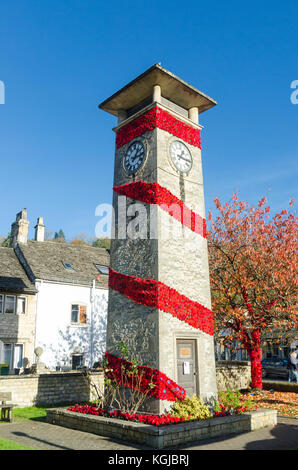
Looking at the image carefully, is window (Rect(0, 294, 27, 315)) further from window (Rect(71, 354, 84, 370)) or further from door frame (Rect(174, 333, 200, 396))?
door frame (Rect(174, 333, 200, 396))

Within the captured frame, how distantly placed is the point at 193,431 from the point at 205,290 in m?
4.86

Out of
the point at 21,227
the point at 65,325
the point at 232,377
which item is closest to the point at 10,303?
the point at 65,325

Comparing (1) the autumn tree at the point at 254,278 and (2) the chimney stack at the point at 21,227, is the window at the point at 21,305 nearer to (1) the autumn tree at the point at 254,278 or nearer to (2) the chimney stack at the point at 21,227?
(2) the chimney stack at the point at 21,227

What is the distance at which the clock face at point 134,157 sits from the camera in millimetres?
13625

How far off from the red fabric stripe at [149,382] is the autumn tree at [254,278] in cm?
665

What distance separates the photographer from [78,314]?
25812 mm

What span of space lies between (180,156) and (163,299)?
5398 mm

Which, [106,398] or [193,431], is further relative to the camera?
[106,398]

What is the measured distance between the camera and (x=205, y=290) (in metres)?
13.3

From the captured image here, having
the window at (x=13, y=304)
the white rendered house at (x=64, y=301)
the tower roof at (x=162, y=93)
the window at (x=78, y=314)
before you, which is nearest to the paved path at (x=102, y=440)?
the tower roof at (x=162, y=93)

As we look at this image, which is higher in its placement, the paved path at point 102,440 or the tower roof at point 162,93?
the tower roof at point 162,93
